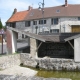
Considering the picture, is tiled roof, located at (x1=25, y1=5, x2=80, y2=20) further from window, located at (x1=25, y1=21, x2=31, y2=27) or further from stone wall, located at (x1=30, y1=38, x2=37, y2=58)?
stone wall, located at (x1=30, y1=38, x2=37, y2=58)

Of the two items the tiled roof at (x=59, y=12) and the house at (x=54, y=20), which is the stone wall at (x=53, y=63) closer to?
the house at (x=54, y=20)

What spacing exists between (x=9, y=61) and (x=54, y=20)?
23.5m

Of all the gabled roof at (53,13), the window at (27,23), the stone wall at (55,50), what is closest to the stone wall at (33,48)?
the stone wall at (55,50)

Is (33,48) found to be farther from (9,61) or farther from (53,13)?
(53,13)

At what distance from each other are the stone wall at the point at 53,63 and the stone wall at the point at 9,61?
1302 mm

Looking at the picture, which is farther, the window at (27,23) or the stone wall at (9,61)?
the window at (27,23)

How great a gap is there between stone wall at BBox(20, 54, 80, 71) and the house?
16.2m

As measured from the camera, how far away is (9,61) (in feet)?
64.0

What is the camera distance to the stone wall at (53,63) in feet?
65.9

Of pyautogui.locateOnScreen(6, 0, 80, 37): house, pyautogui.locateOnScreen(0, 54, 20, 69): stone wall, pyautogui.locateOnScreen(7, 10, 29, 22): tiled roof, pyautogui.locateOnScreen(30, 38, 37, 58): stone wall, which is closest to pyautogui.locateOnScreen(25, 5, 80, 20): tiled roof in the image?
pyautogui.locateOnScreen(6, 0, 80, 37): house

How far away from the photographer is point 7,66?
747 inches

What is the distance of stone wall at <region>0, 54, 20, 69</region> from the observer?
59.7ft

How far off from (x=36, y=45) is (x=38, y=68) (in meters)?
3.22

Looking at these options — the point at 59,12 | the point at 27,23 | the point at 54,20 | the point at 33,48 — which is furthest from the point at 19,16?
the point at 33,48
